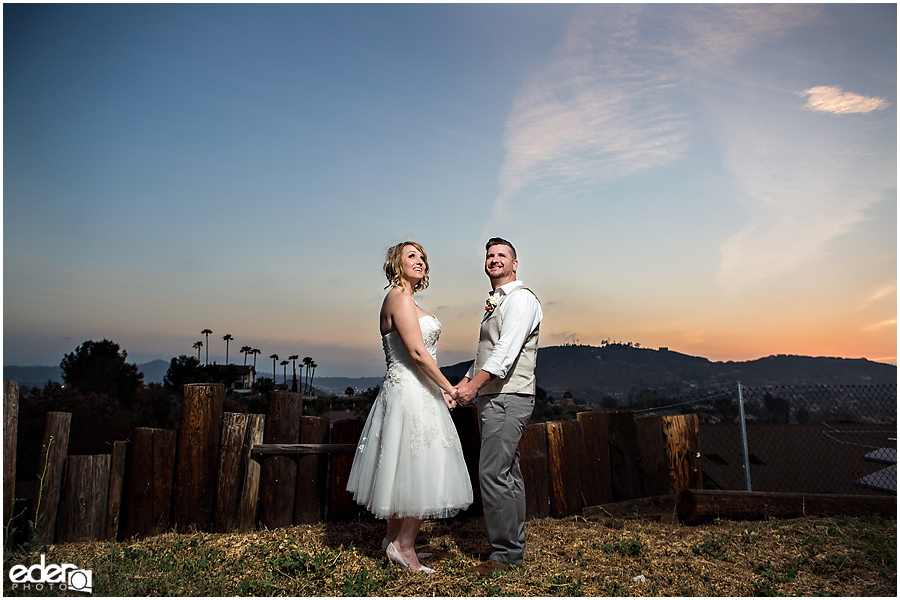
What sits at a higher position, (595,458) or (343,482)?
(595,458)

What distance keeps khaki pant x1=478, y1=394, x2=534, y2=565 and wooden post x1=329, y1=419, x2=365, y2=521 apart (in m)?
1.70

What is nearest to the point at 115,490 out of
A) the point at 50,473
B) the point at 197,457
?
the point at 50,473

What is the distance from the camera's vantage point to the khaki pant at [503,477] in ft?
12.0

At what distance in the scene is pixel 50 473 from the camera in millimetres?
4258

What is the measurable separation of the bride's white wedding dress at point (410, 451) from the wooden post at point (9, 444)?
8.07ft

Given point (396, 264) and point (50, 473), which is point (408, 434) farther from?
point (50, 473)

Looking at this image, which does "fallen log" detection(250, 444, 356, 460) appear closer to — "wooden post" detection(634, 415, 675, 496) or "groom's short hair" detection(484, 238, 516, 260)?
"groom's short hair" detection(484, 238, 516, 260)

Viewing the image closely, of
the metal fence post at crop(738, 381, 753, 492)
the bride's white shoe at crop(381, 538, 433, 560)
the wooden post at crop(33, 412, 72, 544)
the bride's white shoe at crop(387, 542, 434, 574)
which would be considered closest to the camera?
the bride's white shoe at crop(387, 542, 434, 574)

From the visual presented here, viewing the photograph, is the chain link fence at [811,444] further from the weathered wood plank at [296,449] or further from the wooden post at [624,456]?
the weathered wood plank at [296,449]

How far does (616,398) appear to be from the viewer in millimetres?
12789

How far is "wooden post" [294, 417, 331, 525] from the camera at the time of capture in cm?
491

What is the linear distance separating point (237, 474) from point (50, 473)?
135 centimetres

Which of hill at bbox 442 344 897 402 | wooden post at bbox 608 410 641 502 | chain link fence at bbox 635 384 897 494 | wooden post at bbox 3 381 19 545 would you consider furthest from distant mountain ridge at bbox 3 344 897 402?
wooden post at bbox 3 381 19 545

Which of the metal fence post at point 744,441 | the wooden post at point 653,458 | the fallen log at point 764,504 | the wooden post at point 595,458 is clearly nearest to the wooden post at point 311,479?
the wooden post at point 595,458
